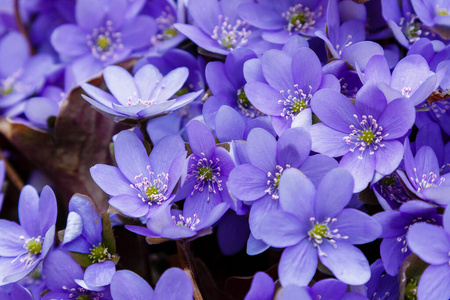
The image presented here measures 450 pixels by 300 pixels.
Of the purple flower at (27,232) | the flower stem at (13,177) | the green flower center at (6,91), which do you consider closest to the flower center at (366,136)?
the purple flower at (27,232)

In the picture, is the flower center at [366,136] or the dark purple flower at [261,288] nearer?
the dark purple flower at [261,288]

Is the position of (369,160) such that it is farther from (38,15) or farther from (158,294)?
(38,15)

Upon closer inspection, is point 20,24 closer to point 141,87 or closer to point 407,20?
point 141,87

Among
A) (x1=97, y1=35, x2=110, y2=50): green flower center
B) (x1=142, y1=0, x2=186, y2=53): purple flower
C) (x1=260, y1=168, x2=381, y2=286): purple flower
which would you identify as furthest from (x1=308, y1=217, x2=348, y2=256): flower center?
(x1=97, y1=35, x2=110, y2=50): green flower center

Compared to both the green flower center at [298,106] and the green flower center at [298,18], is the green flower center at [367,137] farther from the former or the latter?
the green flower center at [298,18]

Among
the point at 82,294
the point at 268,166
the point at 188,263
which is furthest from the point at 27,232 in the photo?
the point at 268,166

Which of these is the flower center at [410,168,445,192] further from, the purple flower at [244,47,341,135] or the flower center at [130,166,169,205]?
the flower center at [130,166,169,205]
